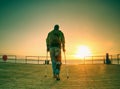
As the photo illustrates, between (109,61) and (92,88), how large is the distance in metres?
32.5

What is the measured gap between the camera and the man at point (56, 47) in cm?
1234

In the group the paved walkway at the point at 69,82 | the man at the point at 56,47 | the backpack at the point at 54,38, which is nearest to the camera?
the paved walkway at the point at 69,82

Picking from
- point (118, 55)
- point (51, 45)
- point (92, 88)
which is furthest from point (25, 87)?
point (118, 55)

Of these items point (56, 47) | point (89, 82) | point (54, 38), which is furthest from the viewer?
point (54, 38)

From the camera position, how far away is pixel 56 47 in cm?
1255

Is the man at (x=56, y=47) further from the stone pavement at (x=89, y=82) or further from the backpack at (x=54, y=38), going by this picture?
the stone pavement at (x=89, y=82)

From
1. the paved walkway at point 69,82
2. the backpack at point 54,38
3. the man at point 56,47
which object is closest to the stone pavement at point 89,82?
the paved walkway at point 69,82

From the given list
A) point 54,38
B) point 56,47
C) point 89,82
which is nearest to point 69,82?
point 89,82

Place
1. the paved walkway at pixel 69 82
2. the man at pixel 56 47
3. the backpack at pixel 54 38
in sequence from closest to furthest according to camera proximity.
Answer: the paved walkway at pixel 69 82 < the man at pixel 56 47 < the backpack at pixel 54 38

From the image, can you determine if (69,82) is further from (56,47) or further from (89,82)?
(56,47)

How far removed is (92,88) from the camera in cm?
894

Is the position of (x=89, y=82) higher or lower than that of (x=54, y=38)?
lower

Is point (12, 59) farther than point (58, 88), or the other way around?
point (12, 59)

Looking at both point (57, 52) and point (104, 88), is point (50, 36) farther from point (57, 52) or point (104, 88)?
point (104, 88)
